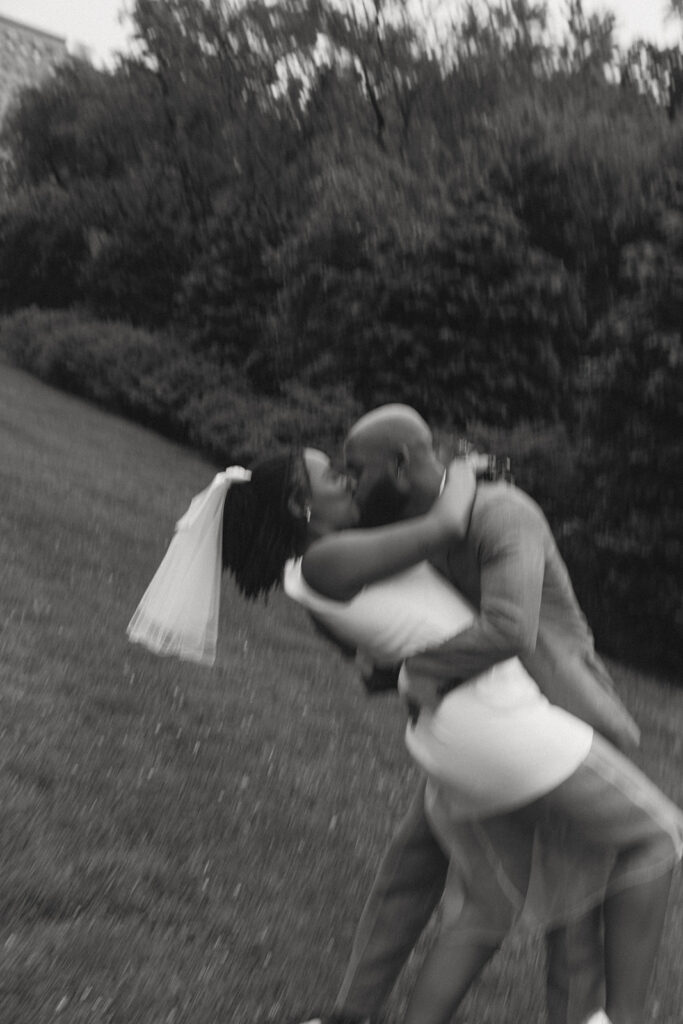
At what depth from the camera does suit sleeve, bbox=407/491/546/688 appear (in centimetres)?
279

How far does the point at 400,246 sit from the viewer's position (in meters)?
18.0

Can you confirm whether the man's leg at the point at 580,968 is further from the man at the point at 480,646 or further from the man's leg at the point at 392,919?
the man's leg at the point at 392,919

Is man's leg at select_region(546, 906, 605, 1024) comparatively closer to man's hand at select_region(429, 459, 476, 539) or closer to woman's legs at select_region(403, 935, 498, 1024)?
woman's legs at select_region(403, 935, 498, 1024)

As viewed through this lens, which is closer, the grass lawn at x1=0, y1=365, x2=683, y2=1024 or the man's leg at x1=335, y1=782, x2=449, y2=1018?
the man's leg at x1=335, y1=782, x2=449, y2=1018

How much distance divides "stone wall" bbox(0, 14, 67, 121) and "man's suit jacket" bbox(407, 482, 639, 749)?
194ft

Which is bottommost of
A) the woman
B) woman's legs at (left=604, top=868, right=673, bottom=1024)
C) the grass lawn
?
the grass lawn

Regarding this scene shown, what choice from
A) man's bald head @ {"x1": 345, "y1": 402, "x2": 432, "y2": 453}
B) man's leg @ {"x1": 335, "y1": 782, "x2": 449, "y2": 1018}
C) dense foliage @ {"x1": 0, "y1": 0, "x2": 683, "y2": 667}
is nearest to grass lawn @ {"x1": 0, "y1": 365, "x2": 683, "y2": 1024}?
man's leg @ {"x1": 335, "y1": 782, "x2": 449, "y2": 1018}

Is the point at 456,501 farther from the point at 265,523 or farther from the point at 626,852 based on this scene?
the point at 626,852

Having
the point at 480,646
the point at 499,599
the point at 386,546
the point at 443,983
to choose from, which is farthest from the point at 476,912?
the point at 386,546

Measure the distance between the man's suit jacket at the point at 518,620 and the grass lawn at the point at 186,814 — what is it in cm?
161

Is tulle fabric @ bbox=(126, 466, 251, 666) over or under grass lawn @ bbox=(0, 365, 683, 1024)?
over

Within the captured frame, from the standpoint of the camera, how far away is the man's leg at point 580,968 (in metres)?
Answer: 3.13

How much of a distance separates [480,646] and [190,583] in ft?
3.16

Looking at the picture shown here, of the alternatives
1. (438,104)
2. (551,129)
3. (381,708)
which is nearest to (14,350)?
(438,104)
